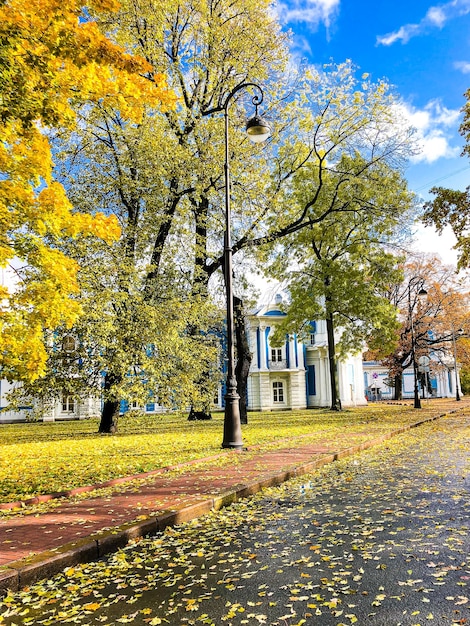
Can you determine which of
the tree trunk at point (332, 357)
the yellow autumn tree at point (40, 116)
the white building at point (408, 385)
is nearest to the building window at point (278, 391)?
the tree trunk at point (332, 357)

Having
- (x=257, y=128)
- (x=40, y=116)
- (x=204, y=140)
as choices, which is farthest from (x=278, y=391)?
(x=40, y=116)

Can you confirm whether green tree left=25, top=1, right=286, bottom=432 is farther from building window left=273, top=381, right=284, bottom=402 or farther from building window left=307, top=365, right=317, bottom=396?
building window left=307, top=365, right=317, bottom=396

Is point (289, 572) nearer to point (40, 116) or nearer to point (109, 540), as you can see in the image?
point (109, 540)

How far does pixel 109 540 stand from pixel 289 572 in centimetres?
189

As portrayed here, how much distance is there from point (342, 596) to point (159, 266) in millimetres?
18541

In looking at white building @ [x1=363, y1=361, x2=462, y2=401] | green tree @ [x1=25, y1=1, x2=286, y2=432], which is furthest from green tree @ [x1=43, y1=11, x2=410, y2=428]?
white building @ [x1=363, y1=361, x2=462, y2=401]

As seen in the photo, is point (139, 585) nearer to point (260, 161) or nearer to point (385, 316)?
point (260, 161)

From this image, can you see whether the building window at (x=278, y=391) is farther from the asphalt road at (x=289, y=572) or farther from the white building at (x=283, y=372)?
the asphalt road at (x=289, y=572)

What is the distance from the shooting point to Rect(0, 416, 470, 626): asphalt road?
11.1 ft

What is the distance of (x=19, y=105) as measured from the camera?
7328 mm

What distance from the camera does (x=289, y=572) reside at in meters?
4.09

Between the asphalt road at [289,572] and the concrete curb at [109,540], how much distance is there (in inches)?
4.9

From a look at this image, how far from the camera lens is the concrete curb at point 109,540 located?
4.08 meters

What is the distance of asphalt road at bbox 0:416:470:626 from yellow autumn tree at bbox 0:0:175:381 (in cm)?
620
